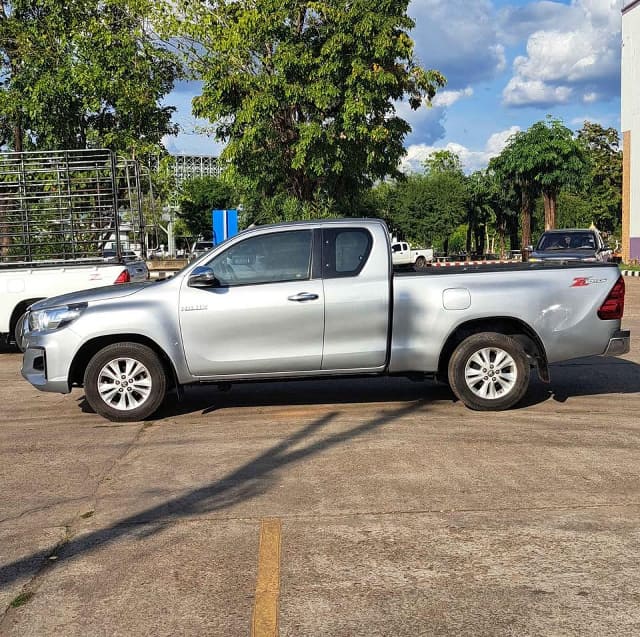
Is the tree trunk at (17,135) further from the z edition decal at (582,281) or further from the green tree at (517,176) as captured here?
the green tree at (517,176)

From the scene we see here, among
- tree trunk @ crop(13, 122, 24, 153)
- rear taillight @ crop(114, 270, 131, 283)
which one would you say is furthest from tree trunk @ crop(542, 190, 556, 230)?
rear taillight @ crop(114, 270, 131, 283)

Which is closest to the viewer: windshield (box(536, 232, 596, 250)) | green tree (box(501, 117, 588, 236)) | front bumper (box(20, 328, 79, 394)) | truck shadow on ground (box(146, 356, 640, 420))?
front bumper (box(20, 328, 79, 394))

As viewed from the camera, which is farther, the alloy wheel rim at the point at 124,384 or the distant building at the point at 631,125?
the distant building at the point at 631,125

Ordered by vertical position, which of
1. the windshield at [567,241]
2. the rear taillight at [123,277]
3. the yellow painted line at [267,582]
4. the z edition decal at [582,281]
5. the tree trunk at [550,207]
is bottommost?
the yellow painted line at [267,582]

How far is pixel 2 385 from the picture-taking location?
10.8m

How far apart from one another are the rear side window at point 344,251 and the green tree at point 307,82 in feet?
52.4

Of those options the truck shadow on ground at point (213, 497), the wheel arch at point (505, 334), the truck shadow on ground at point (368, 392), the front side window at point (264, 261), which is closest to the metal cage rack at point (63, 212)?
the truck shadow on ground at point (368, 392)

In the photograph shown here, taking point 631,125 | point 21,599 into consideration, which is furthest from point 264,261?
point 631,125

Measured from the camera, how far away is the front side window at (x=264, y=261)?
819 centimetres

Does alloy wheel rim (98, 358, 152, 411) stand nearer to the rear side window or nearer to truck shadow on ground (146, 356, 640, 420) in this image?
truck shadow on ground (146, 356, 640, 420)

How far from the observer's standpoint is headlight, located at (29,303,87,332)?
818 cm

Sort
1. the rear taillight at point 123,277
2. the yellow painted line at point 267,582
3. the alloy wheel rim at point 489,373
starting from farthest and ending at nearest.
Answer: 1. the rear taillight at point 123,277
2. the alloy wheel rim at point 489,373
3. the yellow painted line at point 267,582

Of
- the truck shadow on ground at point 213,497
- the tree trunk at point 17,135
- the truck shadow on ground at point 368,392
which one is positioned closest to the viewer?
the truck shadow on ground at point 213,497

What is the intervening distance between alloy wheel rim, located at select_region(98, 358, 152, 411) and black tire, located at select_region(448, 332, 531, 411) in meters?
2.89
